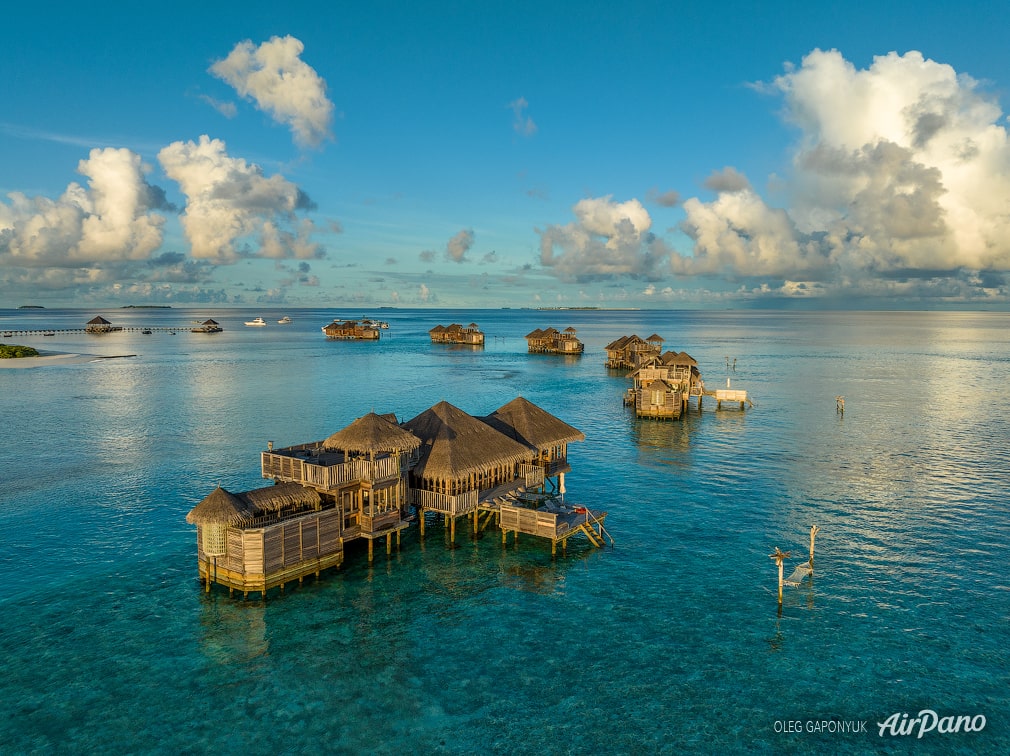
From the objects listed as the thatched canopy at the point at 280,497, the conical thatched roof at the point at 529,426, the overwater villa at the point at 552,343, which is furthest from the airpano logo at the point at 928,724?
the overwater villa at the point at 552,343

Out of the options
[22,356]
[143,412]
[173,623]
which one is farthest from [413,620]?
[22,356]

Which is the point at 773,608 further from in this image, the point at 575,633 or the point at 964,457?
the point at 964,457

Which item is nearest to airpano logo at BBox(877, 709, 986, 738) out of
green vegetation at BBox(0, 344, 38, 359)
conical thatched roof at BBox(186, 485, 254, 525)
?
conical thatched roof at BBox(186, 485, 254, 525)

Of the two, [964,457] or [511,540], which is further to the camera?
[964,457]

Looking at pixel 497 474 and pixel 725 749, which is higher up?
pixel 497 474

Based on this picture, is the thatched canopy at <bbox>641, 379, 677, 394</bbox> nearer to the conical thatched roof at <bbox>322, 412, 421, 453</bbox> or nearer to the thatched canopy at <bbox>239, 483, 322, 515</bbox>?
the conical thatched roof at <bbox>322, 412, 421, 453</bbox>

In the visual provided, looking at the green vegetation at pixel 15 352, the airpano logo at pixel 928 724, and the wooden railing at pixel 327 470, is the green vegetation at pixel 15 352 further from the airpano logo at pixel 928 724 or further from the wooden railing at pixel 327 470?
the airpano logo at pixel 928 724

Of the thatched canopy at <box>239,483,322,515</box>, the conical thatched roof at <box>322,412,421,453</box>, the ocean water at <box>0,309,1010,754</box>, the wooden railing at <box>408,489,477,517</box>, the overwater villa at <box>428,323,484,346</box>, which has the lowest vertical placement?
the ocean water at <box>0,309,1010,754</box>

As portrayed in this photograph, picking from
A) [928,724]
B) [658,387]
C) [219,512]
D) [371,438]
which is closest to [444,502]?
[371,438]
